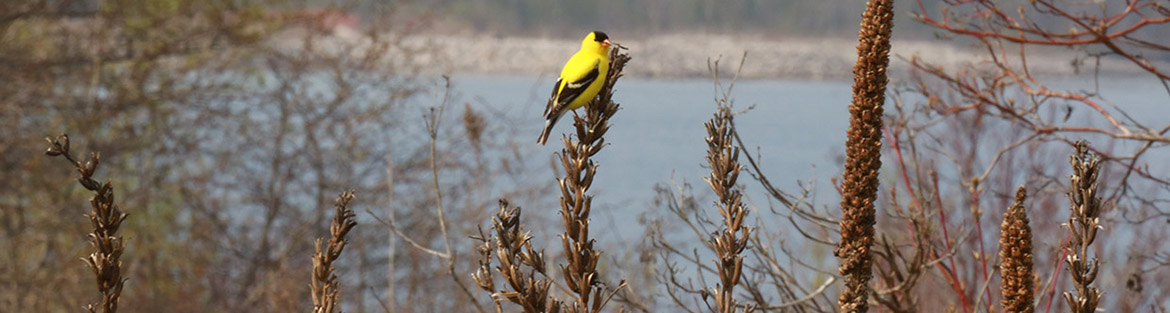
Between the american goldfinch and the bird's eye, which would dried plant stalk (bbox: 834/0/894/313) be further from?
the bird's eye

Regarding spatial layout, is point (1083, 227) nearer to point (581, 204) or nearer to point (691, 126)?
point (581, 204)

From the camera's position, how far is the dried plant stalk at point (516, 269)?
1652 mm

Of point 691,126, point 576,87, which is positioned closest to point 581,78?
point 576,87

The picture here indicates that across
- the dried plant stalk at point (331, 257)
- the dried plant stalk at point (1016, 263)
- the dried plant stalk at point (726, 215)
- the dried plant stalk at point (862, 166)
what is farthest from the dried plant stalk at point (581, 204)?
the dried plant stalk at point (1016, 263)

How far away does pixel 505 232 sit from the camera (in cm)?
171

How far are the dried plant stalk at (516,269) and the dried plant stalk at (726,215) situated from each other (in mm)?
274

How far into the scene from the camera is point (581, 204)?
1.75m

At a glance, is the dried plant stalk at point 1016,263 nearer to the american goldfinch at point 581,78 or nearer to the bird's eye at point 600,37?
the american goldfinch at point 581,78

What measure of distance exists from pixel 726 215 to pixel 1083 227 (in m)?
0.53

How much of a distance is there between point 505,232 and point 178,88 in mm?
15606

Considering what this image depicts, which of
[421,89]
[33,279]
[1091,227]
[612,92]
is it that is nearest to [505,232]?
[612,92]

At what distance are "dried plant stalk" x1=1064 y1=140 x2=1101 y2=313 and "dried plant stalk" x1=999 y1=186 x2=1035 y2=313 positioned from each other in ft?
0.64

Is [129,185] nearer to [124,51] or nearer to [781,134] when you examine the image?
[124,51]

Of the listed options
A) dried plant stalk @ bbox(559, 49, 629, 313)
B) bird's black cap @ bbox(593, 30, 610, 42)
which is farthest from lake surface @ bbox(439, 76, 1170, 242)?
dried plant stalk @ bbox(559, 49, 629, 313)
